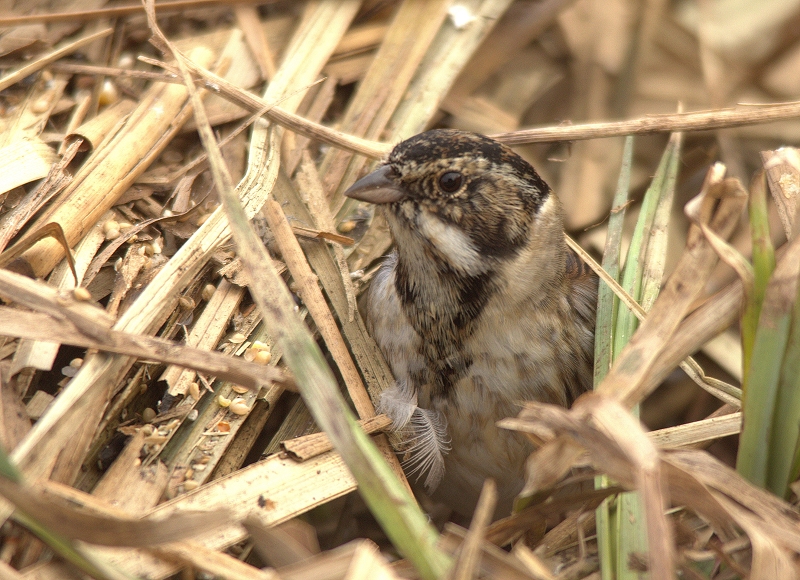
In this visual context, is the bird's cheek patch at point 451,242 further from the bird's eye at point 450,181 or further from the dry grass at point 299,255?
the dry grass at point 299,255

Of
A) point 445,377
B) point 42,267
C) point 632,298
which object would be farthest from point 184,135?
point 632,298

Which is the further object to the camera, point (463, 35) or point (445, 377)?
point (463, 35)

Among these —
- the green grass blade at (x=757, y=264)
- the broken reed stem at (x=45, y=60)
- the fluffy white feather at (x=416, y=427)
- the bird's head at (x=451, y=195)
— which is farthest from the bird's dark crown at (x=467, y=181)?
the broken reed stem at (x=45, y=60)

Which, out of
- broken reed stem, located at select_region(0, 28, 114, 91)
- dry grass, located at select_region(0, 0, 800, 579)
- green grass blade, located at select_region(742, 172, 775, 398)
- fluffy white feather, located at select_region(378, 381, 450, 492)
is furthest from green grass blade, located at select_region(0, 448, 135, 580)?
broken reed stem, located at select_region(0, 28, 114, 91)

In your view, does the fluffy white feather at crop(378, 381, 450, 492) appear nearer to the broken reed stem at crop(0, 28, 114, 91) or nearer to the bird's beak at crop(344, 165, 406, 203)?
the bird's beak at crop(344, 165, 406, 203)

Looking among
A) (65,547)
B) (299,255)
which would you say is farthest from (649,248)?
(65,547)

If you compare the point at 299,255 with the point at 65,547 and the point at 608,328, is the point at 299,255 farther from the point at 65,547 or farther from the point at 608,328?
the point at 65,547

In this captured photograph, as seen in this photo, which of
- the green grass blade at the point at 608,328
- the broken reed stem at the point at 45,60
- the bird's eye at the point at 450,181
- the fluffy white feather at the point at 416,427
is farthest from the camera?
the broken reed stem at the point at 45,60

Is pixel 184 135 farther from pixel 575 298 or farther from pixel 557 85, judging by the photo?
pixel 557 85
